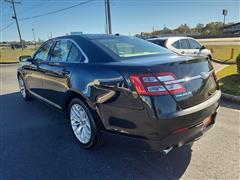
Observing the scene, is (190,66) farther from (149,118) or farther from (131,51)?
(131,51)

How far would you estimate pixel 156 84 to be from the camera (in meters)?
2.33

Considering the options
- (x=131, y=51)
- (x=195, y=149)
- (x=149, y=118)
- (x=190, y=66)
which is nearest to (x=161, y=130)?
(x=149, y=118)

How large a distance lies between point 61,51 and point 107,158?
2044mm

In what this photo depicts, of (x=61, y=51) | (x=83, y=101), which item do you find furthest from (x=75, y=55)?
(x=83, y=101)

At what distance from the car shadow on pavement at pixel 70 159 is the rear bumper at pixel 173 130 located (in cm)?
22

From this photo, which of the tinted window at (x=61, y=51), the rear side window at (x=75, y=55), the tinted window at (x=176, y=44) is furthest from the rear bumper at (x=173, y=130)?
the tinted window at (x=176, y=44)

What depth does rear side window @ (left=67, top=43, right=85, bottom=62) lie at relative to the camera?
131 inches

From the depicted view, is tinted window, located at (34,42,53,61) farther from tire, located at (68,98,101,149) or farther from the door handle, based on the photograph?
tire, located at (68,98,101,149)

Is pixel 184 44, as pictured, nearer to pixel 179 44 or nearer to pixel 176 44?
pixel 179 44

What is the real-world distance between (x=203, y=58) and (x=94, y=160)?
1989 millimetres

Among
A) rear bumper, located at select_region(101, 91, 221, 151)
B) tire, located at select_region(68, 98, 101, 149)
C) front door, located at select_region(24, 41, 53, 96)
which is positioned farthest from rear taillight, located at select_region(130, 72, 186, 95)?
front door, located at select_region(24, 41, 53, 96)

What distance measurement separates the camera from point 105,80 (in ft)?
8.92

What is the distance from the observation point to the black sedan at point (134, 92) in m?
2.36

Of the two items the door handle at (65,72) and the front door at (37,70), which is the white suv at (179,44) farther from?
the door handle at (65,72)
